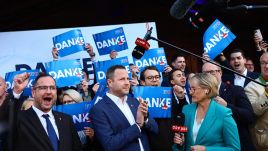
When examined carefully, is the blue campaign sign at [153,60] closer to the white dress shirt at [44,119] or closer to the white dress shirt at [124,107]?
the white dress shirt at [124,107]

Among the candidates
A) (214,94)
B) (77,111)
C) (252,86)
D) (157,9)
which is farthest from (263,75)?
(157,9)

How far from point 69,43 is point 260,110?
2741 mm

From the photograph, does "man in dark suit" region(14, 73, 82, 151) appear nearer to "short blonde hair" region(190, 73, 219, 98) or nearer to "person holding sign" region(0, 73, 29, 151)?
"person holding sign" region(0, 73, 29, 151)

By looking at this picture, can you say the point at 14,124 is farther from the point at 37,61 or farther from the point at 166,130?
the point at 37,61

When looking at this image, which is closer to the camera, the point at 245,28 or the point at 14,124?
the point at 14,124

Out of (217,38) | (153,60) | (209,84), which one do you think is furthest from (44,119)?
(217,38)

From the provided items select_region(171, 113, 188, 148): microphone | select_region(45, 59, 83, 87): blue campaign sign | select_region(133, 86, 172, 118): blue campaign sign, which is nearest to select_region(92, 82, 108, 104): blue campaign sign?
select_region(133, 86, 172, 118): blue campaign sign

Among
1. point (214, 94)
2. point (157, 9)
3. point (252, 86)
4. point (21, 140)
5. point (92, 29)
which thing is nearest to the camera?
point (21, 140)

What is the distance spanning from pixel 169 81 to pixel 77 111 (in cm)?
155

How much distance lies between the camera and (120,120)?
13.1 feet

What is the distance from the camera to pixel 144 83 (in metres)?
5.17

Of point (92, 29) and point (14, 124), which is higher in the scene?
point (92, 29)

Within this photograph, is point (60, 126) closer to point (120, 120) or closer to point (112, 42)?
point (120, 120)

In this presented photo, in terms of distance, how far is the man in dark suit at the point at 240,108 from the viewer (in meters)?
4.36
